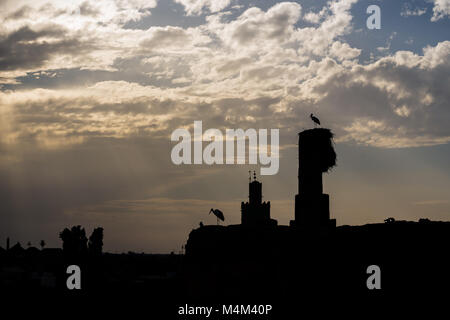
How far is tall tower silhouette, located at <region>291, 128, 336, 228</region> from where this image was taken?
88.2 feet

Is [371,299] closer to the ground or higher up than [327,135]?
closer to the ground

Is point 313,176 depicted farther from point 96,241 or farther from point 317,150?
point 96,241

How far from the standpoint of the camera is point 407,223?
2266cm

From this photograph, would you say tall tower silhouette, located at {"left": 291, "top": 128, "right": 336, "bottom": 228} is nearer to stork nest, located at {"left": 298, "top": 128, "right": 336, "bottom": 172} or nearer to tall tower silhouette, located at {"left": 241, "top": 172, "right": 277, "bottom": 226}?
stork nest, located at {"left": 298, "top": 128, "right": 336, "bottom": 172}

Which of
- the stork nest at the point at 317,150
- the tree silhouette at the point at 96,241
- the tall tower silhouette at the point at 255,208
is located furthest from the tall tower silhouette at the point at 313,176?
the tree silhouette at the point at 96,241

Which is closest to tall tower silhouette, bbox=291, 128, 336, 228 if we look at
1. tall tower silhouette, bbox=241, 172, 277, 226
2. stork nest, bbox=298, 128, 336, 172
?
stork nest, bbox=298, 128, 336, 172

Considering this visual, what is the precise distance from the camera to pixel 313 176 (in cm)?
2738

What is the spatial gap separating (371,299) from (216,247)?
9317 millimetres

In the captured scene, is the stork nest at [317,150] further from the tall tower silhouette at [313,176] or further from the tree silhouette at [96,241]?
the tree silhouette at [96,241]

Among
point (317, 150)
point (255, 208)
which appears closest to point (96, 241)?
point (255, 208)
